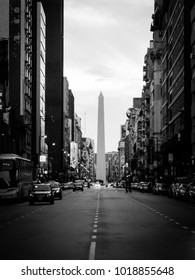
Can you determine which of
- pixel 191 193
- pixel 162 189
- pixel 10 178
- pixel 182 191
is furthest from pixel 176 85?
pixel 10 178

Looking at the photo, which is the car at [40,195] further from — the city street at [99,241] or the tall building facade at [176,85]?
the tall building facade at [176,85]

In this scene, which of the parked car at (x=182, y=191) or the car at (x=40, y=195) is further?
the parked car at (x=182, y=191)

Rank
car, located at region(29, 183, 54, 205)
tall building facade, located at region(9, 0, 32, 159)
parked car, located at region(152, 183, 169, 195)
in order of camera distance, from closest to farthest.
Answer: car, located at region(29, 183, 54, 205), parked car, located at region(152, 183, 169, 195), tall building facade, located at region(9, 0, 32, 159)

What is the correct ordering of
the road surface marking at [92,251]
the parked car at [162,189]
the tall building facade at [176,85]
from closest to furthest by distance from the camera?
the road surface marking at [92,251], the parked car at [162,189], the tall building facade at [176,85]

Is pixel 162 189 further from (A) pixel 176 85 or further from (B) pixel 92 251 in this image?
(B) pixel 92 251

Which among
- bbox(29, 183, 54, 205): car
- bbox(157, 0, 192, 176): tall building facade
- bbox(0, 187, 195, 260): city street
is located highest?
bbox(157, 0, 192, 176): tall building facade

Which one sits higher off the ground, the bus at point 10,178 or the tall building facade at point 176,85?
the tall building facade at point 176,85

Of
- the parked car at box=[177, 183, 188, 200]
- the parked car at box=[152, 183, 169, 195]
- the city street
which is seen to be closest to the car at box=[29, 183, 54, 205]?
the parked car at box=[177, 183, 188, 200]

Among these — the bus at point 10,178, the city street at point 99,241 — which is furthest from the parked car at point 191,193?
the city street at point 99,241

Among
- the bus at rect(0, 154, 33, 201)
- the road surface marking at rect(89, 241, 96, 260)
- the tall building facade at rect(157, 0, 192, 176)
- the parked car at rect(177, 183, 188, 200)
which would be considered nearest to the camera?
the road surface marking at rect(89, 241, 96, 260)

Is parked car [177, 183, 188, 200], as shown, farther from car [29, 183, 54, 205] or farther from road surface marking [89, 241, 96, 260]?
road surface marking [89, 241, 96, 260]

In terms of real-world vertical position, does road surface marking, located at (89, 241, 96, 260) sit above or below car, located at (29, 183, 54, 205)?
below

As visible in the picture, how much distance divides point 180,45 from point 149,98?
7186cm

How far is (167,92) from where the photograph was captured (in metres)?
126
